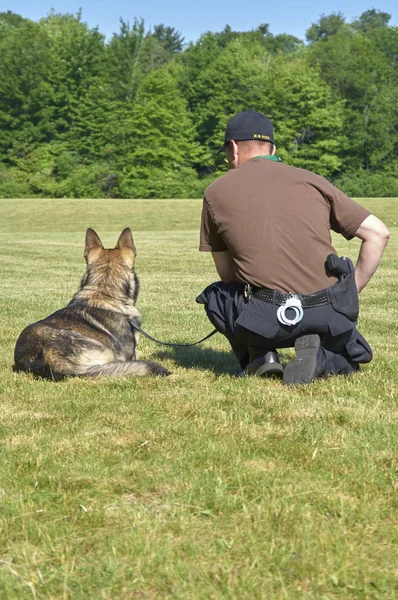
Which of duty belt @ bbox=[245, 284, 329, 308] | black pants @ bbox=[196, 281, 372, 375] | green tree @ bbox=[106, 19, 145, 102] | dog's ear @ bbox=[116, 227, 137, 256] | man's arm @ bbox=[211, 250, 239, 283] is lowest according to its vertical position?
black pants @ bbox=[196, 281, 372, 375]

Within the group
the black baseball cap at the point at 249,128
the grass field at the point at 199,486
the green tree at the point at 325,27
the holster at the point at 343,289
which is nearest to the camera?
the grass field at the point at 199,486

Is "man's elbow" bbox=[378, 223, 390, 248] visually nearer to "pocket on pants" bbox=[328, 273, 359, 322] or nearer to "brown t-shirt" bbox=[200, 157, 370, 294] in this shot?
"brown t-shirt" bbox=[200, 157, 370, 294]

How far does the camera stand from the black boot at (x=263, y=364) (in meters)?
5.55

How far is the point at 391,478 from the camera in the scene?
135 inches

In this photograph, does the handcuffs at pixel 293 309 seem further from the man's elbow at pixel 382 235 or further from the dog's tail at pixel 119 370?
the dog's tail at pixel 119 370

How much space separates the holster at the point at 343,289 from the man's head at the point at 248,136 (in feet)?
3.12

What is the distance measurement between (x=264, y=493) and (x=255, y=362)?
239cm

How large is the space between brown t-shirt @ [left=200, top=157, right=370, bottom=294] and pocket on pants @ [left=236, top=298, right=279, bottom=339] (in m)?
Answer: 0.17

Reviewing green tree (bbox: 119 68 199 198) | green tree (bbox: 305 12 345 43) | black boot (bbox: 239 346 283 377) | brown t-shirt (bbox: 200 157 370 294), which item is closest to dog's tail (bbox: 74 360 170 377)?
black boot (bbox: 239 346 283 377)

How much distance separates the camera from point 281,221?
529 cm

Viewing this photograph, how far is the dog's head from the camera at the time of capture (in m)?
6.18

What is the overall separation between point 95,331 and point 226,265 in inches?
45.8

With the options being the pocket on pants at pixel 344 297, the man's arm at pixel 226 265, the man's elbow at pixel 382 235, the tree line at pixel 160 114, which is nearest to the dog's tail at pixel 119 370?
the man's arm at pixel 226 265

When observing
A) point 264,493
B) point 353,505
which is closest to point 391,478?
point 353,505
